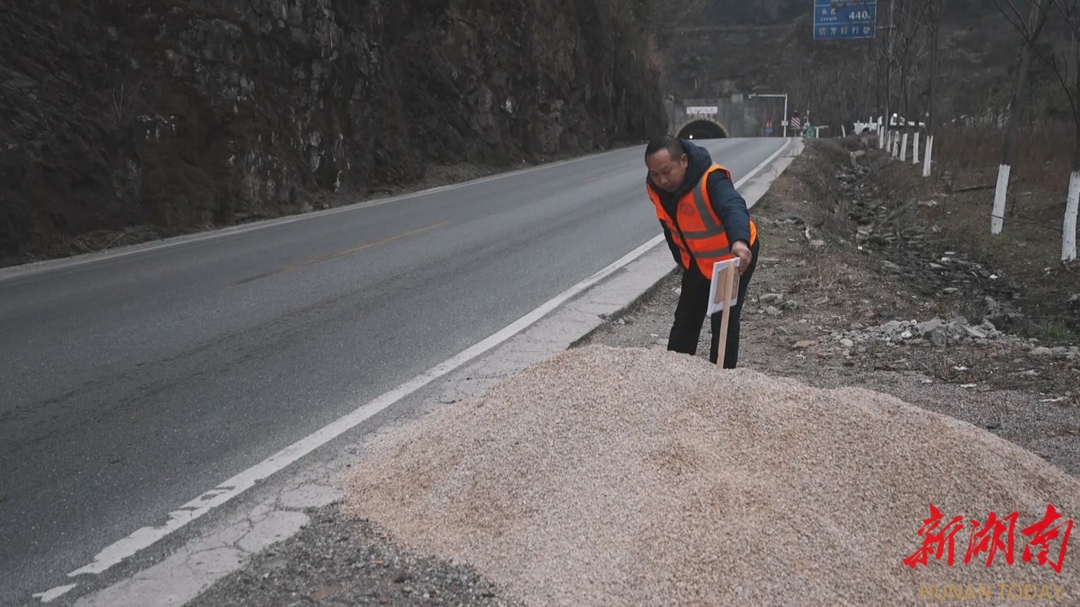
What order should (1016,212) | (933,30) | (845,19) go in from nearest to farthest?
(1016,212) → (933,30) → (845,19)

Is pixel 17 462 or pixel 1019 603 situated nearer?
pixel 1019 603

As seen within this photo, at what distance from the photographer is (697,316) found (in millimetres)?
4926

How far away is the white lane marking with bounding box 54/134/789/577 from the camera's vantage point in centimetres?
341

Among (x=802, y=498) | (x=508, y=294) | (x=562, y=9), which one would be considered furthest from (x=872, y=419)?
(x=562, y=9)

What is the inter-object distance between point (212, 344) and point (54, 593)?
356 cm

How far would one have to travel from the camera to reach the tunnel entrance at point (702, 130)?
81.9 m

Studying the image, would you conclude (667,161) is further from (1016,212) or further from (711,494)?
(1016,212)

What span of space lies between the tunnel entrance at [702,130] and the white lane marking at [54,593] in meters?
80.9

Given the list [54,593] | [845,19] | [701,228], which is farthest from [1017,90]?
[845,19]

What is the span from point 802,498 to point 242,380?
3.86m

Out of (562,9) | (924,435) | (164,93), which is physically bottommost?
(924,435)

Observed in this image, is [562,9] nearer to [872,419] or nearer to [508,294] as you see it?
[508,294]

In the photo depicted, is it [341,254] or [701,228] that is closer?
[701,228]

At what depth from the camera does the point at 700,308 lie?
4906 millimetres
